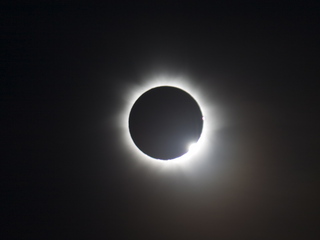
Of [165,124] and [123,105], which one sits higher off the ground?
[123,105]

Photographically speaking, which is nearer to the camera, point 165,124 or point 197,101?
point 165,124

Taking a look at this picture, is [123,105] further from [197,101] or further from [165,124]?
[197,101]

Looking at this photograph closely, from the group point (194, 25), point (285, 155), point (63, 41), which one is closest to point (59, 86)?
point (63, 41)

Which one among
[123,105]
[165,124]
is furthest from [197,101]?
[123,105]

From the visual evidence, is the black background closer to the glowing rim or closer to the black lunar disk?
the glowing rim

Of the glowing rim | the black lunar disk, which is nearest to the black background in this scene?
the glowing rim

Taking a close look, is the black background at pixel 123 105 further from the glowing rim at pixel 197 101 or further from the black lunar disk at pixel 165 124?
the black lunar disk at pixel 165 124

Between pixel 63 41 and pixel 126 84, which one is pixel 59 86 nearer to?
pixel 63 41
